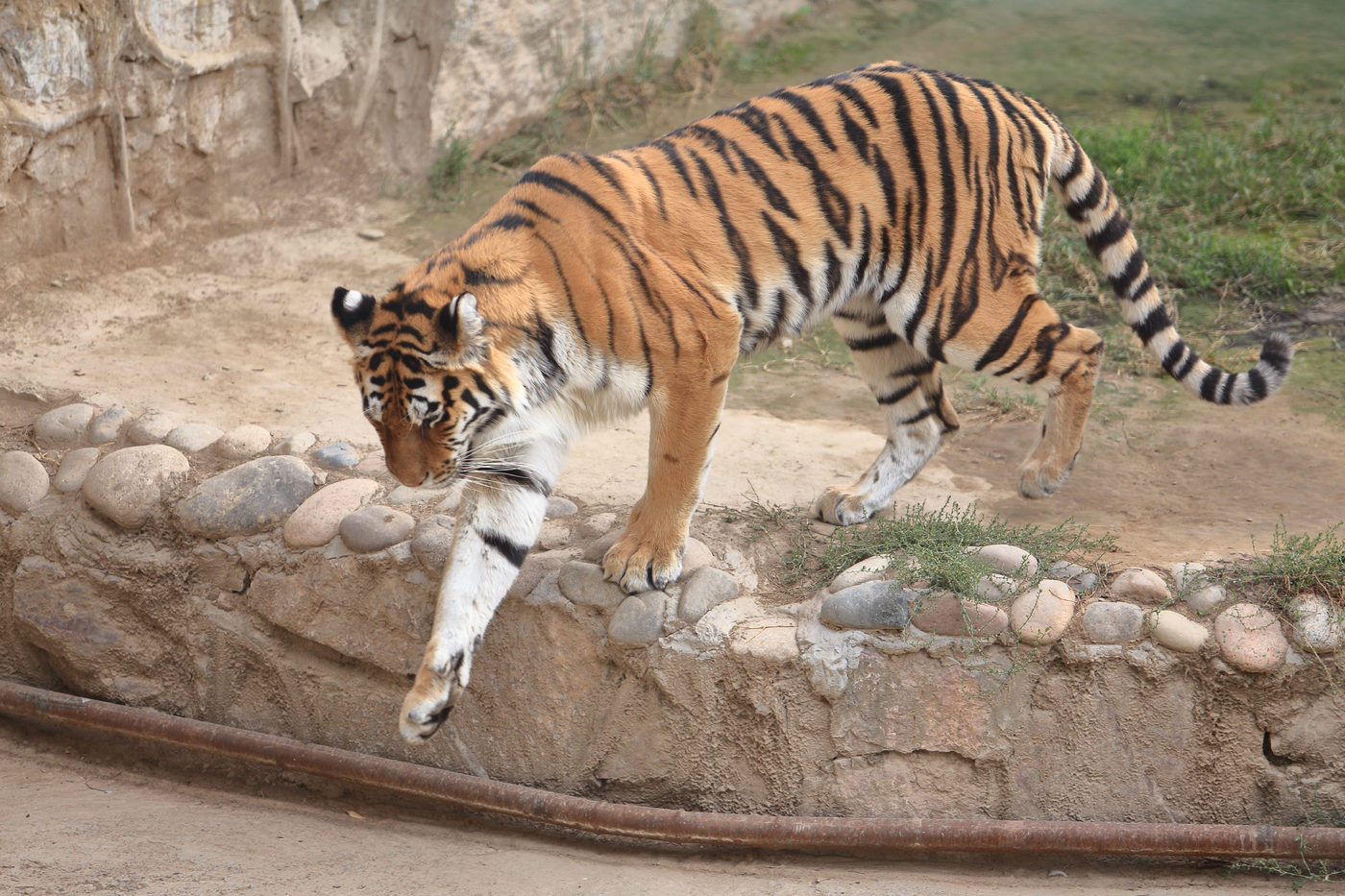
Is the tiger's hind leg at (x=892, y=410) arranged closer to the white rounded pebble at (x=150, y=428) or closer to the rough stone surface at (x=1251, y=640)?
the rough stone surface at (x=1251, y=640)

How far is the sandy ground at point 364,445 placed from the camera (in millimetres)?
3361

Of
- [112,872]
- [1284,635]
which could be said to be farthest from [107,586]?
[1284,635]

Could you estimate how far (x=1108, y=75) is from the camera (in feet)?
25.5

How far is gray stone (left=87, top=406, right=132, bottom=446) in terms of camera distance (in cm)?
428

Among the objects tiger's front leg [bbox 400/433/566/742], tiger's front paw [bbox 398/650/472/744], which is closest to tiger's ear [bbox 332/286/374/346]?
tiger's front leg [bbox 400/433/566/742]

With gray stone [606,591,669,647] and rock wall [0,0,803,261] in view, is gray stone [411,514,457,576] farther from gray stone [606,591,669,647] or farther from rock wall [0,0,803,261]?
rock wall [0,0,803,261]

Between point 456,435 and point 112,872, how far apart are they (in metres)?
1.55

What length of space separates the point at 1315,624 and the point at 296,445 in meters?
3.18

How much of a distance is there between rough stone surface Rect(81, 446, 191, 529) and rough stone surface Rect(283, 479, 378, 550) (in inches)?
19.3

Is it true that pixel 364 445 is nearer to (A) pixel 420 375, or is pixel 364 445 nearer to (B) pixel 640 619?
(B) pixel 640 619

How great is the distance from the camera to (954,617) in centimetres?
338

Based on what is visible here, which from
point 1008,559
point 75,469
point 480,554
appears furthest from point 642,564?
point 75,469

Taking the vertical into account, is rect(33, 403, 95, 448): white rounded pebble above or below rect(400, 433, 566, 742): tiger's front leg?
below

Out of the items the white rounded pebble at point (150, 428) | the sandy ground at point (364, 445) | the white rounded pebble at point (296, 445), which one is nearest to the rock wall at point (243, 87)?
the sandy ground at point (364, 445)
